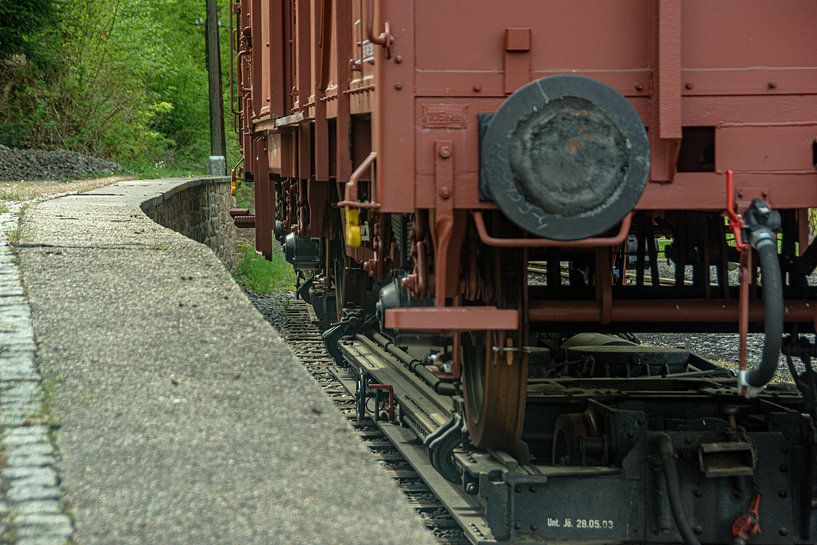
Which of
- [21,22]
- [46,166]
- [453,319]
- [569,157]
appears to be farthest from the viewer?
[21,22]

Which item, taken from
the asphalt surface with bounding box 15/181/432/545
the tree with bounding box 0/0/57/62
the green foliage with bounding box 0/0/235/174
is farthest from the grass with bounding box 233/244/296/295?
the asphalt surface with bounding box 15/181/432/545

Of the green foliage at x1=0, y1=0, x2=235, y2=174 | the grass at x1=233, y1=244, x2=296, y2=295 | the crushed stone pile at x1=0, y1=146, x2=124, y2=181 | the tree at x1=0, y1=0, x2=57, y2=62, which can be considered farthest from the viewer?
the green foliage at x1=0, y1=0, x2=235, y2=174

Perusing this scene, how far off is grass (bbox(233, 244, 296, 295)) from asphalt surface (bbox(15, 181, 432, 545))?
477 inches

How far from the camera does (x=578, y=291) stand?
19.6 ft

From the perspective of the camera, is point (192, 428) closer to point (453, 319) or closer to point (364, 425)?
point (453, 319)

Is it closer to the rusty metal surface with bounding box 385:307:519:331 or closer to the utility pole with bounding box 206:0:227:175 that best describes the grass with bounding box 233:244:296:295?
the utility pole with bounding box 206:0:227:175

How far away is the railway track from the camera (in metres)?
6.14

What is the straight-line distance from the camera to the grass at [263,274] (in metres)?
18.4

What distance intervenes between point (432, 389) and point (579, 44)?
3119 mm

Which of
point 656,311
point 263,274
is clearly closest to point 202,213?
point 263,274

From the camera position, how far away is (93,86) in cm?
3275

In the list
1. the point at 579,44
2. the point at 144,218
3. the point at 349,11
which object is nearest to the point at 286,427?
the point at 579,44

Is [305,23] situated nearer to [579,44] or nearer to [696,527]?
[579,44]

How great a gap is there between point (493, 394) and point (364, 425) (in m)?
3.04
